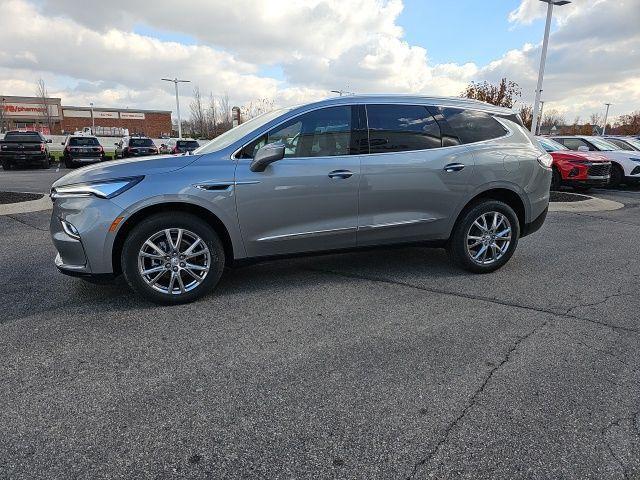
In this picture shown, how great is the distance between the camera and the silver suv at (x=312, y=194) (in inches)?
151

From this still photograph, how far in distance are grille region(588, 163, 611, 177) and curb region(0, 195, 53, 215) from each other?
13180 millimetres

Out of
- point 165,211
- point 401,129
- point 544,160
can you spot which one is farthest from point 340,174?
point 544,160

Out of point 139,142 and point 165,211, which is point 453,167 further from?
point 139,142

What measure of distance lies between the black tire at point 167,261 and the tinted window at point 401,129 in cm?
175

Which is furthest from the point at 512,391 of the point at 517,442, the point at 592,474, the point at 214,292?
the point at 214,292

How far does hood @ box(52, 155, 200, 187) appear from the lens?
3.84 m

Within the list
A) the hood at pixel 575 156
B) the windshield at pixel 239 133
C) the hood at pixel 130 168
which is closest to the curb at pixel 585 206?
the hood at pixel 575 156

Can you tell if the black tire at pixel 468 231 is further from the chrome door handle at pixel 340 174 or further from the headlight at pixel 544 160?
the chrome door handle at pixel 340 174

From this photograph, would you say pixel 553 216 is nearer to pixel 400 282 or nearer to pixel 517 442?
pixel 400 282

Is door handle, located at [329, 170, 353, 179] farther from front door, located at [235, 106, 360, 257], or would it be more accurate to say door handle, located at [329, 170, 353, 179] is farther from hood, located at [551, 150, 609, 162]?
hood, located at [551, 150, 609, 162]

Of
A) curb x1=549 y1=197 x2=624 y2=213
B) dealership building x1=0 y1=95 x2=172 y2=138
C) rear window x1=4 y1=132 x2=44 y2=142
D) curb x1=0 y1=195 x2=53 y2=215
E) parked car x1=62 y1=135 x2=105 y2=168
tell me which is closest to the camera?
curb x1=0 y1=195 x2=53 y2=215

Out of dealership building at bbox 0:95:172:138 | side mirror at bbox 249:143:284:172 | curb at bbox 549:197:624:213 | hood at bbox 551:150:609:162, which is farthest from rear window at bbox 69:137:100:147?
dealership building at bbox 0:95:172:138

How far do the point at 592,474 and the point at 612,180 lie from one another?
1530 cm

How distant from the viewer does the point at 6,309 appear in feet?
12.9
